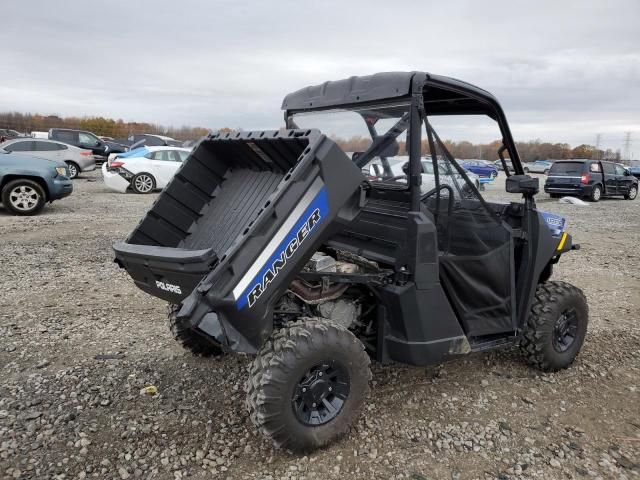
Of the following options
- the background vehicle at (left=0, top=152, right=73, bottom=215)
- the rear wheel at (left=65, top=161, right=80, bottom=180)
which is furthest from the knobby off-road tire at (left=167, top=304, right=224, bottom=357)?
the rear wheel at (left=65, top=161, right=80, bottom=180)

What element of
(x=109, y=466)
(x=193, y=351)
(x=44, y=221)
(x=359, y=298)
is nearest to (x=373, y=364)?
(x=359, y=298)

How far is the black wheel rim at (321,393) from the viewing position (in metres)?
2.92

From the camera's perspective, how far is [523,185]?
3.68 m

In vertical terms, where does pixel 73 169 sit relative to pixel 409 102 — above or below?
below

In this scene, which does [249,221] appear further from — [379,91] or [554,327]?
[554,327]

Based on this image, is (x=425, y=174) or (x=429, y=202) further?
(x=429, y=202)

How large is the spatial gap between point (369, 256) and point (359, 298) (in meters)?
0.29

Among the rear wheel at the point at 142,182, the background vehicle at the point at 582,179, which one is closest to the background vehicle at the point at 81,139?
the rear wheel at the point at 142,182

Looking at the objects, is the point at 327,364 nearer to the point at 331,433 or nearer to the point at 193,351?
the point at 331,433

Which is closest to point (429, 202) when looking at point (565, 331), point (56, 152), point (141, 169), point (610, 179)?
point (565, 331)

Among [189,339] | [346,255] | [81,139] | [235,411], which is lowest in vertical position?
[235,411]

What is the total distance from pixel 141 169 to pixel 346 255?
13427 millimetres

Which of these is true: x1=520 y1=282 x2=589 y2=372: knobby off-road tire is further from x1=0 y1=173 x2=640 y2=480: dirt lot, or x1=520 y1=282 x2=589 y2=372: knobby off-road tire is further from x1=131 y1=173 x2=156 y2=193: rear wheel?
x1=131 y1=173 x2=156 y2=193: rear wheel

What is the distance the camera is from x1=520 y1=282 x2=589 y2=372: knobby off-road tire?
402cm
